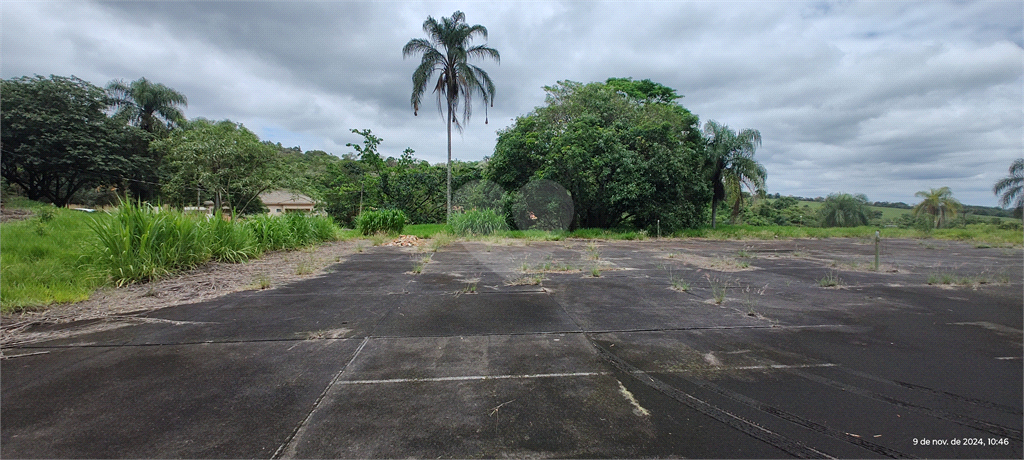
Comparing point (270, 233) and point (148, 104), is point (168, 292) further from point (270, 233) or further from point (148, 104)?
point (148, 104)

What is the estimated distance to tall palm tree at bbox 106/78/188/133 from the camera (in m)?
28.2

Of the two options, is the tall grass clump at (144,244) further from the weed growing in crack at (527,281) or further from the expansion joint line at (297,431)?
the weed growing in crack at (527,281)

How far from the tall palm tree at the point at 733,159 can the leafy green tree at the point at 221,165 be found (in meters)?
28.0

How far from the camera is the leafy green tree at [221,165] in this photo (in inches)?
935

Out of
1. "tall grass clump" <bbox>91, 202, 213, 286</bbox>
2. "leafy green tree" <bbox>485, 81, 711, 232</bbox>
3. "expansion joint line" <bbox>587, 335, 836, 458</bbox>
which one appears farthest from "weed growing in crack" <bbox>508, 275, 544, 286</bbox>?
"leafy green tree" <bbox>485, 81, 711, 232</bbox>

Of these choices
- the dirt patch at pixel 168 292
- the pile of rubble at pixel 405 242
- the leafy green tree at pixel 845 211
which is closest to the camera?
the dirt patch at pixel 168 292

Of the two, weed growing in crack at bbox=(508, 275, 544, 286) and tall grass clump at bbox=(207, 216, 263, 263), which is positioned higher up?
tall grass clump at bbox=(207, 216, 263, 263)

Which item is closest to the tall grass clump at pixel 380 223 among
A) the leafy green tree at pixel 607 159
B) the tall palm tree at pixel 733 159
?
the leafy green tree at pixel 607 159

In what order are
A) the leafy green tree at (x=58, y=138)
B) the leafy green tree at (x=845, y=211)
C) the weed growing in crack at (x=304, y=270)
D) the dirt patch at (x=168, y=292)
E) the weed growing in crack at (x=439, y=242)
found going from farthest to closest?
the leafy green tree at (x=845, y=211) < the leafy green tree at (x=58, y=138) < the weed growing in crack at (x=439, y=242) < the weed growing in crack at (x=304, y=270) < the dirt patch at (x=168, y=292)

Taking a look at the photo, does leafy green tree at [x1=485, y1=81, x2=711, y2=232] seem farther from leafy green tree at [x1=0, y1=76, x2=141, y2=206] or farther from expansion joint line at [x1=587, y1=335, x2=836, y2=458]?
leafy green tree at [x1=0, y1=76, x2=141, y2=206]

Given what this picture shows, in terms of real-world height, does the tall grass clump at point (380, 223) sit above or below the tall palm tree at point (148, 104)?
below

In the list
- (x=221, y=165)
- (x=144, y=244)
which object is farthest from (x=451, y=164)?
(x=144, y=244)

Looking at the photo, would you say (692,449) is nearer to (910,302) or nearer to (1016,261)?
(910,302)

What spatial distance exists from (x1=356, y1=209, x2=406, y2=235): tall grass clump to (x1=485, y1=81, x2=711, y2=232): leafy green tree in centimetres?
545
